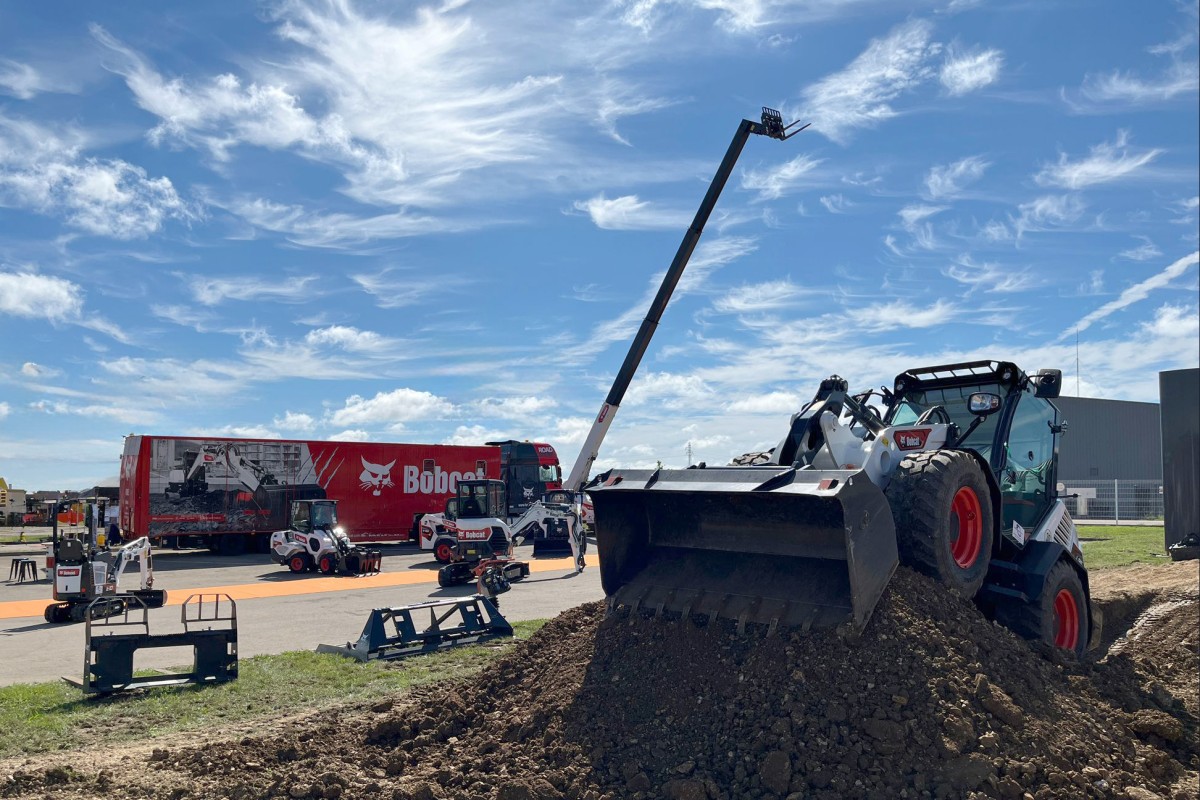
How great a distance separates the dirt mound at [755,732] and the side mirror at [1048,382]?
8.80 ft

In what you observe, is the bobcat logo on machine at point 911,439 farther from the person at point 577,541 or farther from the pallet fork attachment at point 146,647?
the person at point 577,541

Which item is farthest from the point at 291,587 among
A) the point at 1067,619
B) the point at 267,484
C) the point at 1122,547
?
the point at 1122,547

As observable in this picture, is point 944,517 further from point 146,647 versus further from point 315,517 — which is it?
point 315,517

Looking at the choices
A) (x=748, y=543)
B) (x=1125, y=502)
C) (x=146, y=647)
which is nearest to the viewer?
(x=748, y=543)

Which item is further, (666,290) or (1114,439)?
(1114,439)

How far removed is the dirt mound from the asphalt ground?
490 centimetres

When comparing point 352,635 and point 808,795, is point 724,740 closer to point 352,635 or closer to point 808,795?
point 808,795

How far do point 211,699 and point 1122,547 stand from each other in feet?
65.8

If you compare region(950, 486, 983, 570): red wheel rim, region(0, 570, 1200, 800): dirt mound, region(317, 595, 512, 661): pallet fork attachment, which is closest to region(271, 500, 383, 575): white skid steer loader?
region(317, 595, 512, 661): pallet fork attachment

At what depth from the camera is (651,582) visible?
6.62 metres

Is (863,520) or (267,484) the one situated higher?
(863,520)

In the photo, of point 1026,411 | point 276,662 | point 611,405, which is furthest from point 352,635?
point 611,405

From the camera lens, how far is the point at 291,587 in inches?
719

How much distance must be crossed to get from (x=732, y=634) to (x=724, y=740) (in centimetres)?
87
